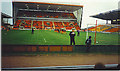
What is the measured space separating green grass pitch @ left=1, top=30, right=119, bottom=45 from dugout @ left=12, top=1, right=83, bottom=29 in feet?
0.59

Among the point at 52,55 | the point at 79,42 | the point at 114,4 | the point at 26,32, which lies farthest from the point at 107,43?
the point at 26,32

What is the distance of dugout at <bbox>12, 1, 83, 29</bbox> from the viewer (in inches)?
82.7

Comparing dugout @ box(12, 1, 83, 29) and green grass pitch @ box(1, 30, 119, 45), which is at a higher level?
dugout @ box(12, 1, 83, 29)

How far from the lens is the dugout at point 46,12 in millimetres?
2102

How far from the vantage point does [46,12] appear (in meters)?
2.24

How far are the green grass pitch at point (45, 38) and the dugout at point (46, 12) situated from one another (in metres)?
0.18

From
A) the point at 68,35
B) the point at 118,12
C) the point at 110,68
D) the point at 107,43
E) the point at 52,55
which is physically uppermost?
the point at 118,12

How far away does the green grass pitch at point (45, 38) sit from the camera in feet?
6.98

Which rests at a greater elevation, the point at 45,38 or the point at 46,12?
the point at 46,12

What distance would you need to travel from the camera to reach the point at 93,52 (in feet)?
7.98

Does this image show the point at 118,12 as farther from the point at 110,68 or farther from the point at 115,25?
the point at 110,68

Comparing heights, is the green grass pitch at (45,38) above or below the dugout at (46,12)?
below

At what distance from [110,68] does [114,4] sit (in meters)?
1.13

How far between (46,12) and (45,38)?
0.49 m
